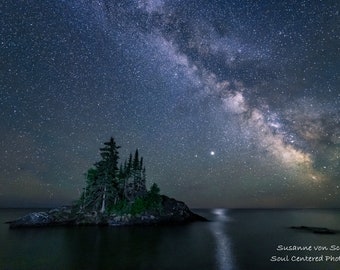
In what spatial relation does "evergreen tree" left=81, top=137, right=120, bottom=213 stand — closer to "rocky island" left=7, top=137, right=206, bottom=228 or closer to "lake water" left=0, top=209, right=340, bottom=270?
"rocky island" left=7, top=137, right=206, bottom=228

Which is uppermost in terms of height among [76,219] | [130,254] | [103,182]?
[103,182]

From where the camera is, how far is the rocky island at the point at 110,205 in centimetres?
7188

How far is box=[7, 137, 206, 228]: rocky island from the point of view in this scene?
71875 mm

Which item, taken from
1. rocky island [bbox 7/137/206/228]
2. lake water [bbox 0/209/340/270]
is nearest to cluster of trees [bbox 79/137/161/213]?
rocky island [bbox 7/137/206/228]

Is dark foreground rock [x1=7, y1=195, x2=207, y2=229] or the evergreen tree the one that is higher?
the evergreen tree

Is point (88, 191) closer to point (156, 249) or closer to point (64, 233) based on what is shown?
point (64, 233)

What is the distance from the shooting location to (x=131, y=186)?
8856 cm

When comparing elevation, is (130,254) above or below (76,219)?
below

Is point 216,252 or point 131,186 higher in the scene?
point 131,186

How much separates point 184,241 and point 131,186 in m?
39.1

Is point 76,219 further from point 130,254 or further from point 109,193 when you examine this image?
point 130,254

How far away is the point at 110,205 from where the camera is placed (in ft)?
251

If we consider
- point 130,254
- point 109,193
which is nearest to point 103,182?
point 109,193

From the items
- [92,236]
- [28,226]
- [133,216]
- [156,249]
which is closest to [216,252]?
[156,249]
